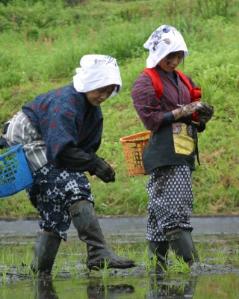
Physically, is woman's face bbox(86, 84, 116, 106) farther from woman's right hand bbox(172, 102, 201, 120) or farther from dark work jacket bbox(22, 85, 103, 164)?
woman's right hand bbox(172, 102, 201, 120)

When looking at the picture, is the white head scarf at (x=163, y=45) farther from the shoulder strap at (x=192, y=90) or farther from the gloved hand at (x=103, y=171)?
the gloved hand at (x=103, y=171)

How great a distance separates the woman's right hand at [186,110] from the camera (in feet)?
24.0

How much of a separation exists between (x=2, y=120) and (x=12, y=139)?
8707mm

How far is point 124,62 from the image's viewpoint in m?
17.7

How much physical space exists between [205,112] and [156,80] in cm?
43

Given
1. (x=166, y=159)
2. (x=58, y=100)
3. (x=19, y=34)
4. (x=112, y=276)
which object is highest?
(x=19, y=34)

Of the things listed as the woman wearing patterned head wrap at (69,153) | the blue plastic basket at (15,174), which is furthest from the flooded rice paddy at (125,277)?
the blue plastic basket at (15,174)

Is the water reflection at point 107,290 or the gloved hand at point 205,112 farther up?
the gloved hand at point 205,112

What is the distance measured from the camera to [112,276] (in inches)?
277

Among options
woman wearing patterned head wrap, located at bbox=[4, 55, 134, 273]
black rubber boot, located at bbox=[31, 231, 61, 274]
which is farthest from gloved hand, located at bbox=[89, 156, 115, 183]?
black rubber boot, located at bbox=[31, 231, 61, 274]

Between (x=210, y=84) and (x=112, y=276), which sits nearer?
(x=112, y=276)

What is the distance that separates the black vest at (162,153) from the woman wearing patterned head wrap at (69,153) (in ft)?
1.57

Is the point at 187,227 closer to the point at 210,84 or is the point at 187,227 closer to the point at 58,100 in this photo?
the point at 58,100

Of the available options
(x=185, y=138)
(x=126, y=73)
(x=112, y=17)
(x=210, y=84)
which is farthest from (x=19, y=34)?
(x=185, y=138)
